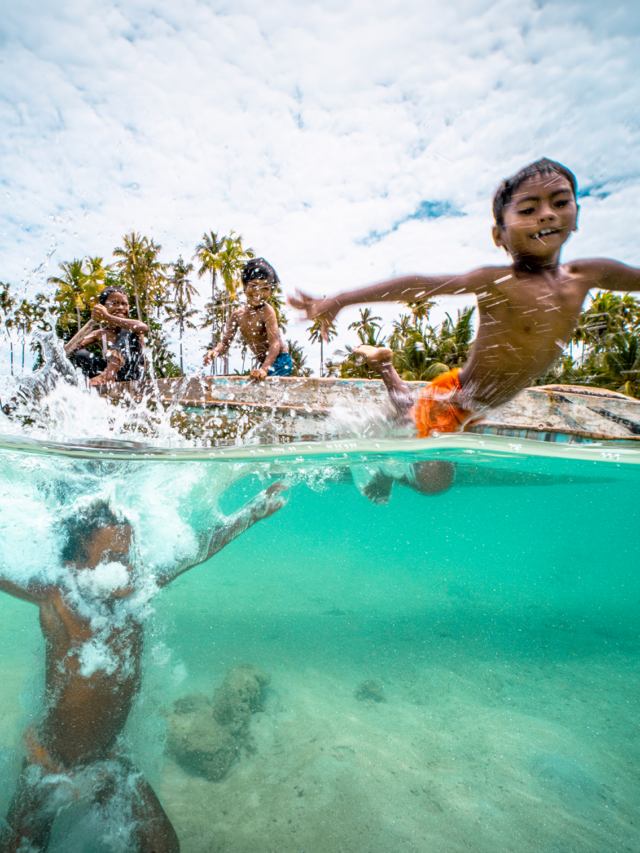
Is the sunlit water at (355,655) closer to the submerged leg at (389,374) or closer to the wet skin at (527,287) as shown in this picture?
the submerged leg at (389,374)

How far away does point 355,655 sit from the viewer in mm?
5656

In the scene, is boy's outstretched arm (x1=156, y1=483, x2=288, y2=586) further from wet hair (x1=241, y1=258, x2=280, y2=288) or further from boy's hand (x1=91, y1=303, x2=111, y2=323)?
boy's hand (x1=91, y1=303, x2=111, y2=323)

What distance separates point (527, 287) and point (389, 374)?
1196 millimetres

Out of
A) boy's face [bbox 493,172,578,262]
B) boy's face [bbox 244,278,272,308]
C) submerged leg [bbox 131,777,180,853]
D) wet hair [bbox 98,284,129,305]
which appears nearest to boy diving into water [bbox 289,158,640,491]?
boy's face [bbox 493,172,578,262]

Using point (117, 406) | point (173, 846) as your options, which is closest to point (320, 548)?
point (117, 406)

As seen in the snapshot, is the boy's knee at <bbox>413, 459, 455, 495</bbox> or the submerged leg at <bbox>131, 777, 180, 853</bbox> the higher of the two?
the boy's knee at <bbox>413, 459, 455, 495</bbox>

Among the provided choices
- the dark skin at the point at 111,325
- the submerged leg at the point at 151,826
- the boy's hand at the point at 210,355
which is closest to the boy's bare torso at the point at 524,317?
the boy's hand at the point at 210,355

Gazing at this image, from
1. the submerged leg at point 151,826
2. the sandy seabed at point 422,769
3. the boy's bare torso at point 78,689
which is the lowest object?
the sandy seabed at point 422,769

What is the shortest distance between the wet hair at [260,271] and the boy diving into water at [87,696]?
8.90 feet

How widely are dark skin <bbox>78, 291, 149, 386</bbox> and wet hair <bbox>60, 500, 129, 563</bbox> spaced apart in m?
1.51

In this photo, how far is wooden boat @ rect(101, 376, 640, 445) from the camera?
4168 mm

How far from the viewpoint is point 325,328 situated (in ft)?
9.62

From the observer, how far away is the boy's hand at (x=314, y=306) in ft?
9.32

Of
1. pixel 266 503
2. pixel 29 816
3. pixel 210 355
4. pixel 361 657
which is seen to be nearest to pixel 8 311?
pixel 210 355
